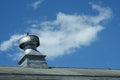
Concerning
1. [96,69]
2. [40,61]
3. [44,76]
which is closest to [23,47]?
[40,61]

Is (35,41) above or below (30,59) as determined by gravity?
above

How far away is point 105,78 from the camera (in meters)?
19.9

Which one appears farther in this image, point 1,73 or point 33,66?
point 33,66

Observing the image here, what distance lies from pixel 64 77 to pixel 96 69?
20.7ft

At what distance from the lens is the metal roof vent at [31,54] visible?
2420 cm

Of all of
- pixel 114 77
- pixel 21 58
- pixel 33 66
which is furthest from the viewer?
pixel 21 58

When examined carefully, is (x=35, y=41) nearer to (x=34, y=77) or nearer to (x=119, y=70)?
(x=119, y=70)

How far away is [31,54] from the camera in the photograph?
81.9 feet

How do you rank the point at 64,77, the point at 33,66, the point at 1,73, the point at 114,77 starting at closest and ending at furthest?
the point at 1,73 → the point at 64,77 → the point at 114,77 → the point at 33,66

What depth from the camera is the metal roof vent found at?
24203 mm

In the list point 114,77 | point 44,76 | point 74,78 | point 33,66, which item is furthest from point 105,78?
point 33,66

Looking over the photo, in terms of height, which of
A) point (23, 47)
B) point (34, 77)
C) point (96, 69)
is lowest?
point (34, 77)

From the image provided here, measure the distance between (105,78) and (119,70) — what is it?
19.7 ft

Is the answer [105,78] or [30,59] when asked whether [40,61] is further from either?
[105,78]
